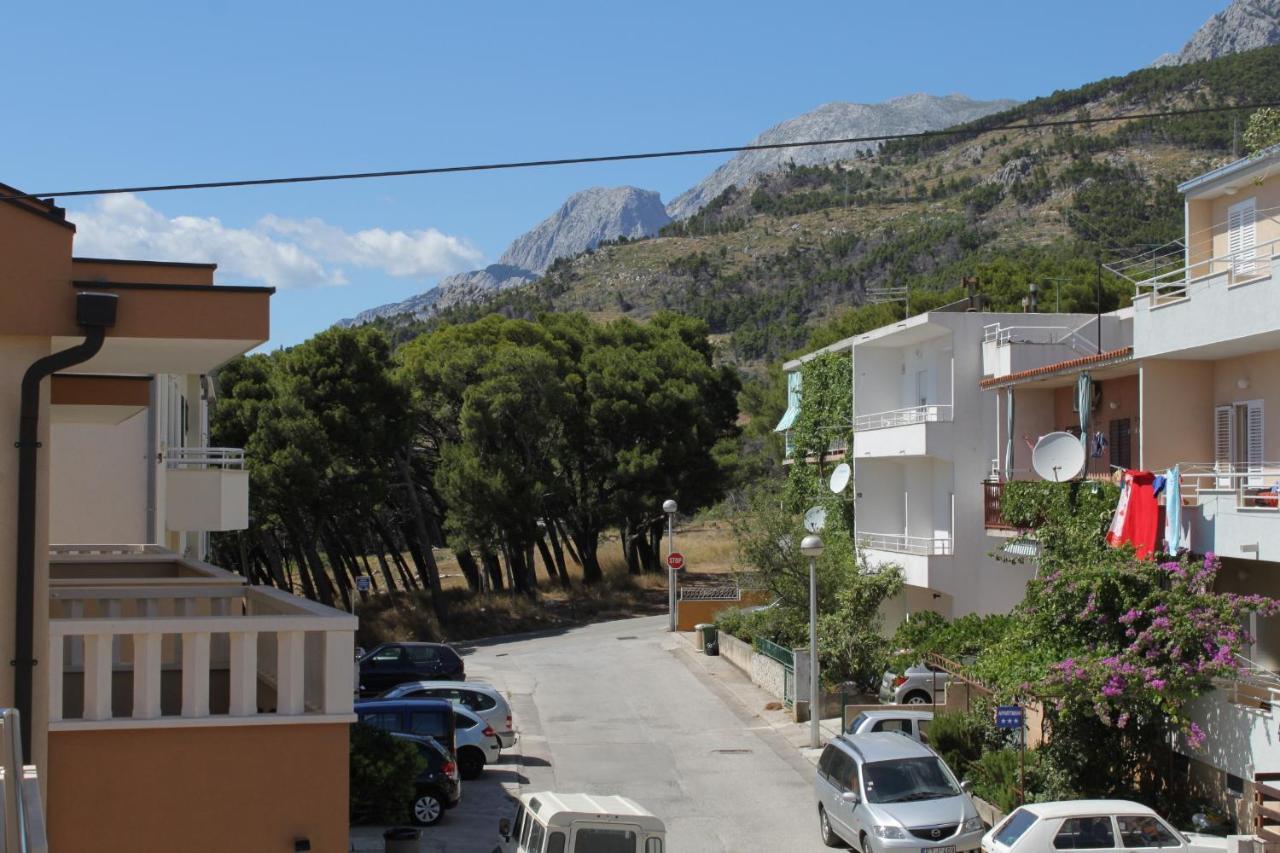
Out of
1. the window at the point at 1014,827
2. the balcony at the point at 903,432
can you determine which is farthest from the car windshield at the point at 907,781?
the balcony at the point at 903,432

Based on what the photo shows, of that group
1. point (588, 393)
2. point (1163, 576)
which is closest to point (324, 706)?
point (1163, 576)

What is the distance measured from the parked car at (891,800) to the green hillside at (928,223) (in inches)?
2965

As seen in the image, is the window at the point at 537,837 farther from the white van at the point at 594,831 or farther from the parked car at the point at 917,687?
the parked car at the point at 917,687

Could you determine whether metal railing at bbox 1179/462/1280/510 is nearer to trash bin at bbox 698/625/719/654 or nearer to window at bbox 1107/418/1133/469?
window at bbox 1107/418/1133/469

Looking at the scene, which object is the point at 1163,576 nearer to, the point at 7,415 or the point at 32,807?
A: the point at 7,415

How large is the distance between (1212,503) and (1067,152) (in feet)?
368

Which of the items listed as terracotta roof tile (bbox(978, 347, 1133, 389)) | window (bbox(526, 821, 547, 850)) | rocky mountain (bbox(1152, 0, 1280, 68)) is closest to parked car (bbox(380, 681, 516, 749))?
window (bbox(526, 821, 547, 850))

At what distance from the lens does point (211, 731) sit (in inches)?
311

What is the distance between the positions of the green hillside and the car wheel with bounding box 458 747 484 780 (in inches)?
2879

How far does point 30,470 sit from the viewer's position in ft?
25.3

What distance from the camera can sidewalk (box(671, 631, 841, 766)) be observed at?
2716cm

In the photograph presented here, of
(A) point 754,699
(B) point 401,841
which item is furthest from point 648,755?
(B) point 401,841

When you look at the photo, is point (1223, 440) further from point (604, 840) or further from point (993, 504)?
point (604, 840)

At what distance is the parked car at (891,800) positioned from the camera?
57.0 feet
